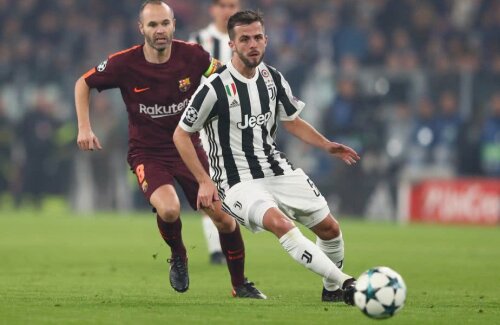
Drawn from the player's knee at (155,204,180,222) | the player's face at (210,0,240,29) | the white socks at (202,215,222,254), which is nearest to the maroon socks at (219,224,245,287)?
the player's knee at (155,204,180,222)

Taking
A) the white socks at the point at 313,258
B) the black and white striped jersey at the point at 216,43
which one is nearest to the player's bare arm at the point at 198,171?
the white socks at the point at 313,258

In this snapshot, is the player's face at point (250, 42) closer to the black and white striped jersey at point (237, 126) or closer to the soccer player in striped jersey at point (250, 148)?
the soccer player in striped jersey at point (250, 148)

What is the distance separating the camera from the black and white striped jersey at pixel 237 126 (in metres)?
8.22

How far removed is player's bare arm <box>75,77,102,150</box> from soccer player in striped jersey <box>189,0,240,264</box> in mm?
3087

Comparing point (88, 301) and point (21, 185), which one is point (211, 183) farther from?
point (21, 185)

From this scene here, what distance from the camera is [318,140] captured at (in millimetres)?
8570

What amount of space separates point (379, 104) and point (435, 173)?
4.86 feet

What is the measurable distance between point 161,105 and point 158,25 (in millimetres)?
607

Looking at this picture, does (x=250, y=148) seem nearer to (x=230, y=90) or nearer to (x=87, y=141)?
(x=230, y=90)

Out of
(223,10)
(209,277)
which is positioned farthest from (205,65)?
(223,10)

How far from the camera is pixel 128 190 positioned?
22.7 meters

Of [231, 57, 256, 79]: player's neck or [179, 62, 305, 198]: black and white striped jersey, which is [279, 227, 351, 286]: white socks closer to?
[179, 62, 305, 198]: black and white striped jersey

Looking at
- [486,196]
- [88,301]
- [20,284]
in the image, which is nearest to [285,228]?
[88,301]

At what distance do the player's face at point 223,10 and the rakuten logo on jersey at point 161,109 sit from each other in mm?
3060
